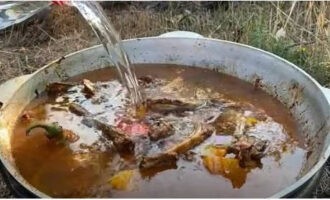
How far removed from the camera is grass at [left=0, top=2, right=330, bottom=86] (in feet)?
9.52

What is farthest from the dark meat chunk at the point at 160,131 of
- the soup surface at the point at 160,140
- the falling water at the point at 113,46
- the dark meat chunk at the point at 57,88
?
the dark meat chunk at the point at 57,88

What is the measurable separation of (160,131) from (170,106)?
196 millimetres

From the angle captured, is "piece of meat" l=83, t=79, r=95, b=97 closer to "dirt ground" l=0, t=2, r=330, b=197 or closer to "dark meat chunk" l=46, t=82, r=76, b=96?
"dark meat chunk" l=46, t=82, r=76, b=96

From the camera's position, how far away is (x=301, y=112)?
186 centimetres

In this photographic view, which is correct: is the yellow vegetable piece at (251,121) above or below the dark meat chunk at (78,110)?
above

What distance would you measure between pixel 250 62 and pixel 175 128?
488 mm

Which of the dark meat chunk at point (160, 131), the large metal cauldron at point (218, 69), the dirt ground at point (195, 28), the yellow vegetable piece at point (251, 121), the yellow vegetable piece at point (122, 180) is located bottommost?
the dirt ground at point (195, 28)

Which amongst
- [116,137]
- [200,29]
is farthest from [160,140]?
[200,29]

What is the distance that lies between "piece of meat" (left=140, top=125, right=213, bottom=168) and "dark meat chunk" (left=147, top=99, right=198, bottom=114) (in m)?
0.15

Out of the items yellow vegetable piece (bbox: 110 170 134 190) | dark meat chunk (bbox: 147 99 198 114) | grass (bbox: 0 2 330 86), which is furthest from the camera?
grass (bbox: 0 2 330 86)

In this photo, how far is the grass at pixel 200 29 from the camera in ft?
9.52

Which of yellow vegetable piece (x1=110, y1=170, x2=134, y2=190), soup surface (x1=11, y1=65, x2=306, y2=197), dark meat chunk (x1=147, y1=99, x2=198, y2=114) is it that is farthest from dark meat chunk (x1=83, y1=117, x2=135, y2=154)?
dark meat chunk (x1=147, y1=99, x2=198, y2=114)

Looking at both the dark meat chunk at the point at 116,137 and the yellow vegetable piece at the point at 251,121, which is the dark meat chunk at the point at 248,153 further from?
the dark meat chunk at the point at 116,137

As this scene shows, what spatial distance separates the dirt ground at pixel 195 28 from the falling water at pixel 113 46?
856 millimetres
